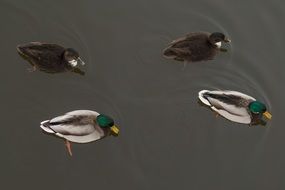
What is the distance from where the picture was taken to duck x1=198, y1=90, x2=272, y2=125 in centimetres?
481

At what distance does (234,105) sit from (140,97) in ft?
2.85

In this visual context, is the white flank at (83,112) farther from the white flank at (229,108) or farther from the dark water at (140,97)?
the white flank at (229,108)

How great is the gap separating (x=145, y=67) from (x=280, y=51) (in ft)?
4.78

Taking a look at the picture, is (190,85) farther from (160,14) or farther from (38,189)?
(38,189)

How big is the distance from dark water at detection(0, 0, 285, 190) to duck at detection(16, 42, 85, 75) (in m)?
0.17

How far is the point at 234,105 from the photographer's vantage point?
481 cm

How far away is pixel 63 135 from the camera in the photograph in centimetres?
451

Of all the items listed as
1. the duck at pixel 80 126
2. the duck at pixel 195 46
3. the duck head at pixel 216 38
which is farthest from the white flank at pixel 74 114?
the duck head at pixel 216 38

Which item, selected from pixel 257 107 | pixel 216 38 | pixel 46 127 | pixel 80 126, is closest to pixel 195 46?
pixel 216 38

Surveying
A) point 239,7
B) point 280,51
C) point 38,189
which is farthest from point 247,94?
point 38,189

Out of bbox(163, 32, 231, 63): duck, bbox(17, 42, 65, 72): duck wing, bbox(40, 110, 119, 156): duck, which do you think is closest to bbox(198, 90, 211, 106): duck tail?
bbox(163, 32, 231, 63): duck

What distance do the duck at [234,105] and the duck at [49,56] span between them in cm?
122

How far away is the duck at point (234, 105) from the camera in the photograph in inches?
189

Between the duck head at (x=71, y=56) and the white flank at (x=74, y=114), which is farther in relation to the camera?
the duck head at (x=71, y=56)
